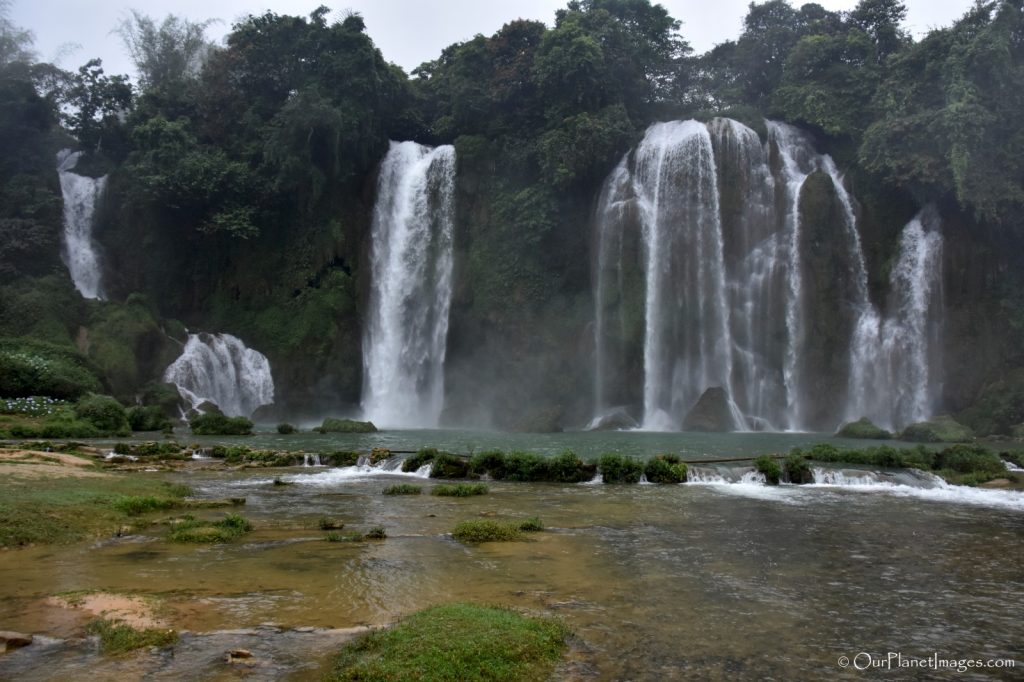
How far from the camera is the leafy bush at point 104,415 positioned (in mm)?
25828

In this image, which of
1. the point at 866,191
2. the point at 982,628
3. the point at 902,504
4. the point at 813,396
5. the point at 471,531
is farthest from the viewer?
the point at 866,191

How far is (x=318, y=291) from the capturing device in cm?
4175

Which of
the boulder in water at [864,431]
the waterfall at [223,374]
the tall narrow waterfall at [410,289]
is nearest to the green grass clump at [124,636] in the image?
the boulder in water at [864,431]

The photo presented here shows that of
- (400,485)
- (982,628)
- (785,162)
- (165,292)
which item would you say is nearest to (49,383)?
(165,292)

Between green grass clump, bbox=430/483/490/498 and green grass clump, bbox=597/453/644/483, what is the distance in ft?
10.4

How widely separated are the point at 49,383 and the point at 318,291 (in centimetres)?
1518

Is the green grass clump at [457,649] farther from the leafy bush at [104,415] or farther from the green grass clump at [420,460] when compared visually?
the leafy bush at [104,415]

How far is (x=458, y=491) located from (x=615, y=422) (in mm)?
20456

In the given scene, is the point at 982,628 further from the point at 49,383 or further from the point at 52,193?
the point at 52,193

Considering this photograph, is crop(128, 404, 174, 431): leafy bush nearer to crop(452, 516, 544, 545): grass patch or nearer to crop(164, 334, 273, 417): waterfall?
crop(164, 334, 273, 417): waterfall

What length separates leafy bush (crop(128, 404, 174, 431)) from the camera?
28234 millimetres

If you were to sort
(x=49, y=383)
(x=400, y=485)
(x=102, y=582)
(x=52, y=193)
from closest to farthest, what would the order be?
(x=102, y=582), (x=400, y=485), (x=49, y=383), (x=52, y=193)

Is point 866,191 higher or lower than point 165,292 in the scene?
higher

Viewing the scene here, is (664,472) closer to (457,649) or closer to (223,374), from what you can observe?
(457,649)
